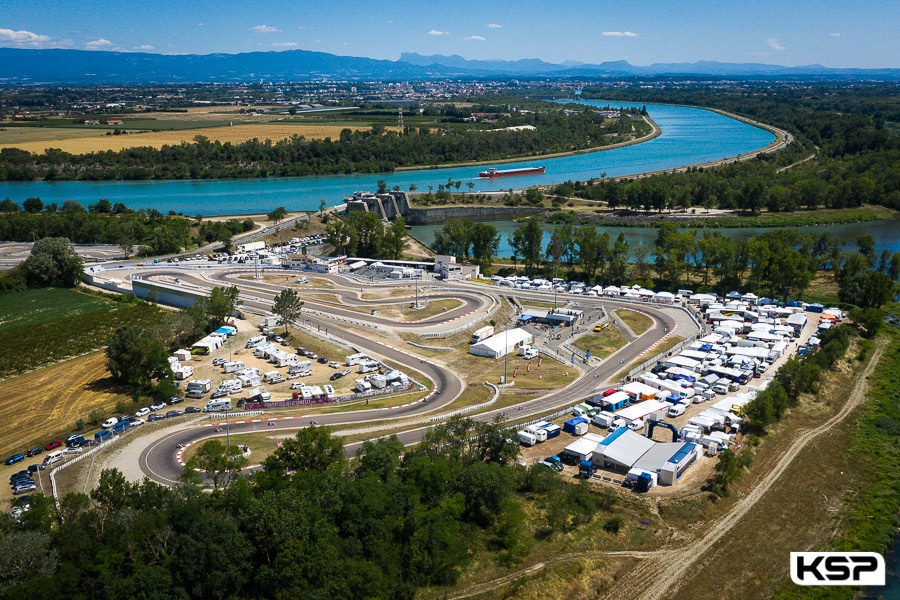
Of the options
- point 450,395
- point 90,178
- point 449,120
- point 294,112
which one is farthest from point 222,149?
point 450,395

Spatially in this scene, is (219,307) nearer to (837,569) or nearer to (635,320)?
(635,320)

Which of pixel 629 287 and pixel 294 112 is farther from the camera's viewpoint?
pixel 294 112

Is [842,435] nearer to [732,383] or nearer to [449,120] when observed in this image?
[732,383]

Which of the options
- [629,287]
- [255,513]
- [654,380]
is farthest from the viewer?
[629,287]

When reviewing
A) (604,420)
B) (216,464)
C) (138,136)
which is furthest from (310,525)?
(138,136)

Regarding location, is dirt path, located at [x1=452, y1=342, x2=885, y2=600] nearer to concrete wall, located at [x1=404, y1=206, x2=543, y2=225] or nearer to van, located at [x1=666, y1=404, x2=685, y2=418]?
van, located at [x1=666, y1=404, x2=685, y2=418]

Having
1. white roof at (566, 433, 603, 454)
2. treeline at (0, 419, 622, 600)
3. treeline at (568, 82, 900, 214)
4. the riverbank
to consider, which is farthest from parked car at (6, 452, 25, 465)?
the riverbank

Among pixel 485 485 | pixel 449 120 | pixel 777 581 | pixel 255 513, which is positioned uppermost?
pixel 449 120

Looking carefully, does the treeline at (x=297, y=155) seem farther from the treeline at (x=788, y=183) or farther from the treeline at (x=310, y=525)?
the treeline at (x=310, y=525)
